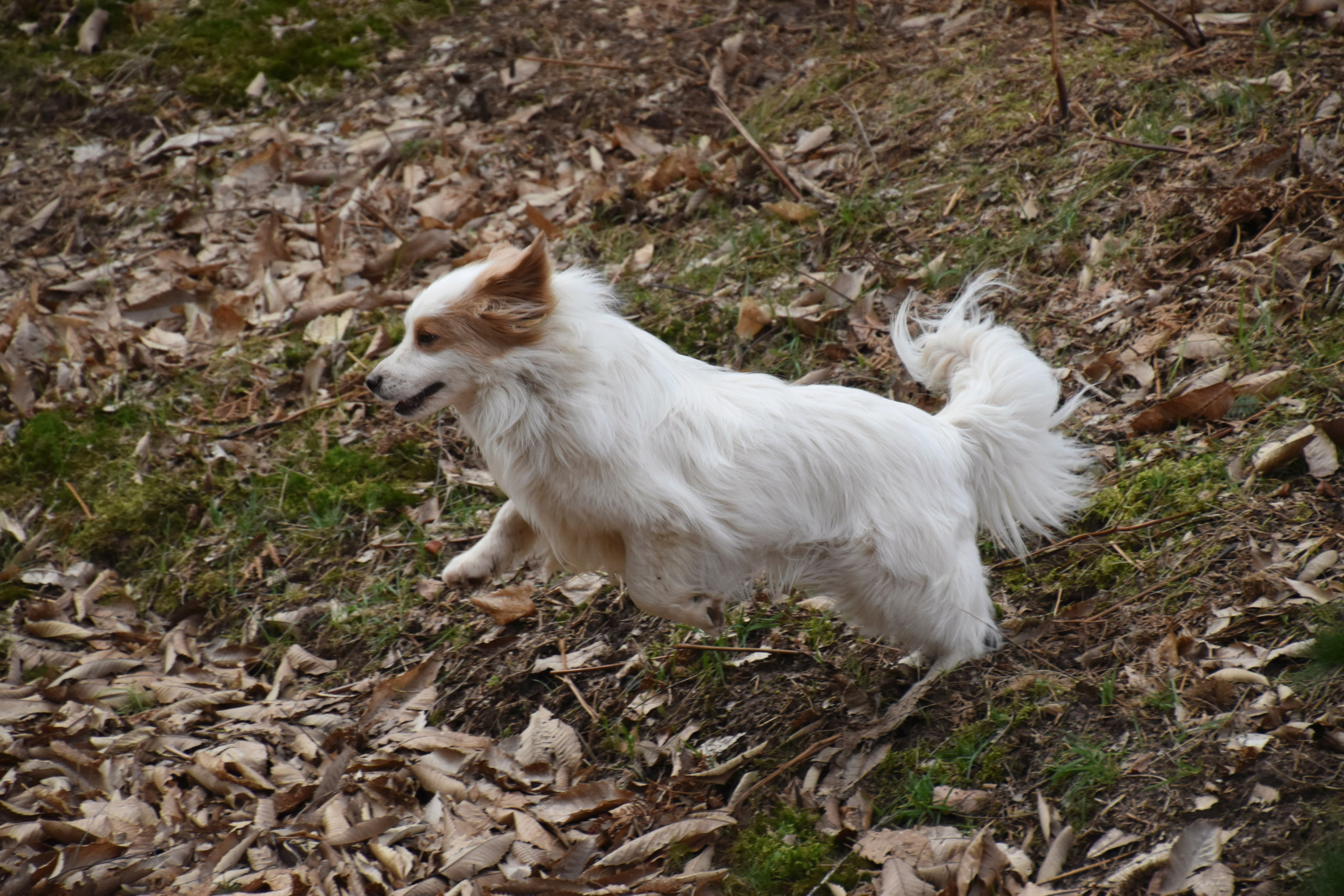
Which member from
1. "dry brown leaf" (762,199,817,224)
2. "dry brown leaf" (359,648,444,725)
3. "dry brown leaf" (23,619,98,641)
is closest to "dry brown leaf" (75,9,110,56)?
"dry brown leaf" (23,619,98,641)

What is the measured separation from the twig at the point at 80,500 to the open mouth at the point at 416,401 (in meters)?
2.67

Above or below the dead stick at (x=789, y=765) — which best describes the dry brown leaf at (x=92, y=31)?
above

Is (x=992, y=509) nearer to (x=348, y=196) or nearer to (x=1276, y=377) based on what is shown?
(x=1276, y=377)

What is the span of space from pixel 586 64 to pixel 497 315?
4.52 m

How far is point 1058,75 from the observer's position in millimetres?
5371

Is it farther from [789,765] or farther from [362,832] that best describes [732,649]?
[362,832]

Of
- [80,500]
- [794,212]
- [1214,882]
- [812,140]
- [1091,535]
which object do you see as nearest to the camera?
[1214,882]

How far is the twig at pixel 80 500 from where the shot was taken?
523cm

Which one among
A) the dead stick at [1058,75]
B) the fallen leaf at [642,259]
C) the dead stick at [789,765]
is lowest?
the dead stick at [789,765]

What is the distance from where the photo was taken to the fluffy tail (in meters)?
3.66

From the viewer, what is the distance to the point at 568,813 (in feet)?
11.3

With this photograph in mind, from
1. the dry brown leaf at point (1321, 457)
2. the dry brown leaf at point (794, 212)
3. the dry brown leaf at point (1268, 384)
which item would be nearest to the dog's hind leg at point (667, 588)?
the dry brown leaf at point (1321, 457)

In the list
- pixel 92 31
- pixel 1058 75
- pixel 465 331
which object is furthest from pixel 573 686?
pixel 92 31

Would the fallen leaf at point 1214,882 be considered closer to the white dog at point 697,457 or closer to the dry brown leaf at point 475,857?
the white dog at point 697,457
